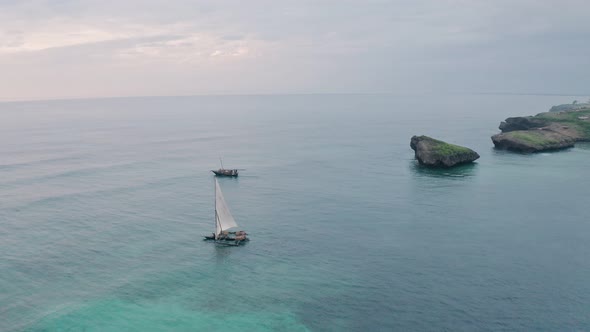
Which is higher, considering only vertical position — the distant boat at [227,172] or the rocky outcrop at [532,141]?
the rocky outcrop at [532,141]

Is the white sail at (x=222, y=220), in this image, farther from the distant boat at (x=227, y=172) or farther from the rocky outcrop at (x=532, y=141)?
the rocky outcrop at (x=532, y=141)

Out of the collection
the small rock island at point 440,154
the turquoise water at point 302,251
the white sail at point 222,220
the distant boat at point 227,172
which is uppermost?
the small rock island at point 440,154

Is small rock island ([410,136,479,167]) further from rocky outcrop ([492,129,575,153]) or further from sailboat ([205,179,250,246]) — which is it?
sailboat ([205,179,250,246])

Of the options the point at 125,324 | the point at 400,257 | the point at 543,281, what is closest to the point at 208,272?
the point at 125,324

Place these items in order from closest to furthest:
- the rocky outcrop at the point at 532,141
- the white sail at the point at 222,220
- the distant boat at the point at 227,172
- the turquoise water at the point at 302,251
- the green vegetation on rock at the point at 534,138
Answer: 1. the turquoise water at the point at 302,251
2. the white sail at the point at 222,220
3. the distant boat at the point at 227,172
4. the rocky outcrop at the point at 532,141
5. the green vegetation on rock at the point at 534,138

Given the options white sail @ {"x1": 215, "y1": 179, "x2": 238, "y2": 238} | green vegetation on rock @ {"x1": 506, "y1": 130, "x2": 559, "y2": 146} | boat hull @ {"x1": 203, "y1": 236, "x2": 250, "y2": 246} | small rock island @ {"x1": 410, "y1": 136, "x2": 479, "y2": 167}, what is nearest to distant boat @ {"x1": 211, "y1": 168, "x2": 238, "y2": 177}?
white sail @ {"x1": 215, "y1": 179, "x2": 238, "y2": 238}

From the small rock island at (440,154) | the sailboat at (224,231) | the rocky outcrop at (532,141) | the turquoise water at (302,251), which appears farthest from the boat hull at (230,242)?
the rocky outcrop at (532,141)

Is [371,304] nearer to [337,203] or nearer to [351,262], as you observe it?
[351,262]

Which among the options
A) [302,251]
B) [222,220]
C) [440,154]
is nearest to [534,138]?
[440,154]
